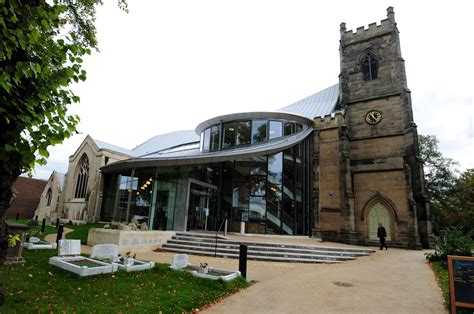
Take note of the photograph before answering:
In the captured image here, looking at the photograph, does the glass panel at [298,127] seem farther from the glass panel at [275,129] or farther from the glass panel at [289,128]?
the glass panel at [275,129]

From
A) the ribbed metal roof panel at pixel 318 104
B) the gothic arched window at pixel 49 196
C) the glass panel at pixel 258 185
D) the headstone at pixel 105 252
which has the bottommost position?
the headstone at pixel 105 252

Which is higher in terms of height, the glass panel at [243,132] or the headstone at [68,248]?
the glass panel at [243,132]

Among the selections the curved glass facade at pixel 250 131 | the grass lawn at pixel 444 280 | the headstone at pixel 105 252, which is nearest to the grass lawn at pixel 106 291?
the headstone at pixel 105 252

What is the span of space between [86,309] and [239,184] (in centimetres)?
1379

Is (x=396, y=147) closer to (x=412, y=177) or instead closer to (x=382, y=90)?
(x=412, y=177)

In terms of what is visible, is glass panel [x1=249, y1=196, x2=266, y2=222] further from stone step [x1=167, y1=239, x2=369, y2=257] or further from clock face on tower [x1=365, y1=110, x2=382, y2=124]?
clock face on tower [x1=365, y1=110, x2=382, y2=124]

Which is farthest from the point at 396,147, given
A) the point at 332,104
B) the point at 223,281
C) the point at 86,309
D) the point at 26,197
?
the point at 26,197

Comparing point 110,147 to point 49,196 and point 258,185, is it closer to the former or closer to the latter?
point 49,196

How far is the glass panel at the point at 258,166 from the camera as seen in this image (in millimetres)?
18234

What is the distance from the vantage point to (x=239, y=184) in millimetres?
18031

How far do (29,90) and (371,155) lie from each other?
21.1 meters

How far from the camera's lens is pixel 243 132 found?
2164cm

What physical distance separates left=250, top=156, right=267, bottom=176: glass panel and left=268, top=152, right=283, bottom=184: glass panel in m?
0.38

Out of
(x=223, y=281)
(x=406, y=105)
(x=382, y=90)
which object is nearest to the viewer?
(x=223, y=281)
